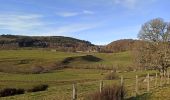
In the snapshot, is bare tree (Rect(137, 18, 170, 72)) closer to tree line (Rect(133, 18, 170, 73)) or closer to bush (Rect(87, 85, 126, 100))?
tree line (Rect(133, 18, 170, 73))

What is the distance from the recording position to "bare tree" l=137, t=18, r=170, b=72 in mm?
60438

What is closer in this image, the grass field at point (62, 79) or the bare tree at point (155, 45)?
the grass field at point (62, 79)

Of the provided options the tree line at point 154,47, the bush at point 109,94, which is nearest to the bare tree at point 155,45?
the tree line at point 154,47

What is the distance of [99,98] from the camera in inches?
736

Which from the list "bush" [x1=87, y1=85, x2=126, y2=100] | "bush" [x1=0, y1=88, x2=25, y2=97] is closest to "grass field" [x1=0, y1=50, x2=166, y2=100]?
"bush" [x1=87, y1=85, x2=126, y2=100]

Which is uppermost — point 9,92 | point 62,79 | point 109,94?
point 109,94

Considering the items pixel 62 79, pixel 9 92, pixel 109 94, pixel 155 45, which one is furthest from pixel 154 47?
pixel 109 94

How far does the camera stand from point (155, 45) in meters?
62.2

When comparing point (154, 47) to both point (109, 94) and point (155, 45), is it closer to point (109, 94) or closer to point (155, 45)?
point (155, 45)

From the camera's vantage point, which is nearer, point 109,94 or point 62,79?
point 109,94

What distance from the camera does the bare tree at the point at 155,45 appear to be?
2379 inches

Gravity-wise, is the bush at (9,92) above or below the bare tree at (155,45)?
below

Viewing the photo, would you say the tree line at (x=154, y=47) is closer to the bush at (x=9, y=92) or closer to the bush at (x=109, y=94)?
the bush at (x=9, y=92)

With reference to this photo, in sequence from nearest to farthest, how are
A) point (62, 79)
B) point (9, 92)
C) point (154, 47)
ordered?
1. point (9, 92)
2. point (154, 47)
3. point (62, 79)
